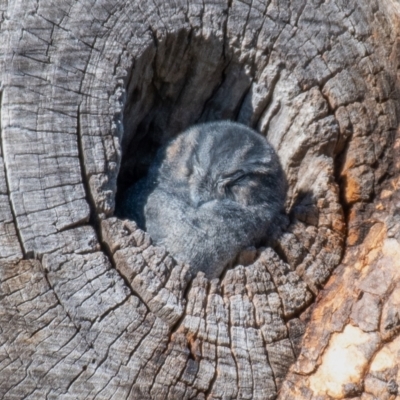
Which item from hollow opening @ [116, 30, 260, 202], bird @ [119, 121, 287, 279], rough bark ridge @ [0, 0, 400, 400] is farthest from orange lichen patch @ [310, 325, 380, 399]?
hollow opening @ [116, 30, 260, 202]

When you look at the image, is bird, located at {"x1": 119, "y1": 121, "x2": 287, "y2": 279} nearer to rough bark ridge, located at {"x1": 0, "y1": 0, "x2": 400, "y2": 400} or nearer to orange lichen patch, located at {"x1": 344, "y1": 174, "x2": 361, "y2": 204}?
rough bark ridge, located at {"x1": 0, "y1": 0, "x2": 400, "y2": 400}

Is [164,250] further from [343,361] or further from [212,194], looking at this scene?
[212,194]

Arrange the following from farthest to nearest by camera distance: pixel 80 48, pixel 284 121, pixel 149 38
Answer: pixel 284 121 → pixel 149 38 → pixel 80 48

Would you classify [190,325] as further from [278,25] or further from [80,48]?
[278,25]

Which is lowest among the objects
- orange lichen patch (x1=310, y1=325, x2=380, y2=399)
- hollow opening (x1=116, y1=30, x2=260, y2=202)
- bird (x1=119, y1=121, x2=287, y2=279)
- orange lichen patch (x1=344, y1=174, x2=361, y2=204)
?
orange lichen patch (x1=310, y1=325, x2=380, y2=399)

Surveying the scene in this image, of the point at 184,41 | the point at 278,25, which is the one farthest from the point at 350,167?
the point at 184,41

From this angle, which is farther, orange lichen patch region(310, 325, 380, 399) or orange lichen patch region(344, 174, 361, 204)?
orange lichen patch region(344, 174, 361, 204)

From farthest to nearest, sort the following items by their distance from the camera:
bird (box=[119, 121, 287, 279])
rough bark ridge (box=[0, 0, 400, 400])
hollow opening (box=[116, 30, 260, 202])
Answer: bird (box=[119, 121, 287, 279]), hollow opening (box=[116, 30, 260, 202]), rough bark ridge (box=[0, 0, 400, 400])

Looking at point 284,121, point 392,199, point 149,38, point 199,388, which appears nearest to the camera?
point 199,388
